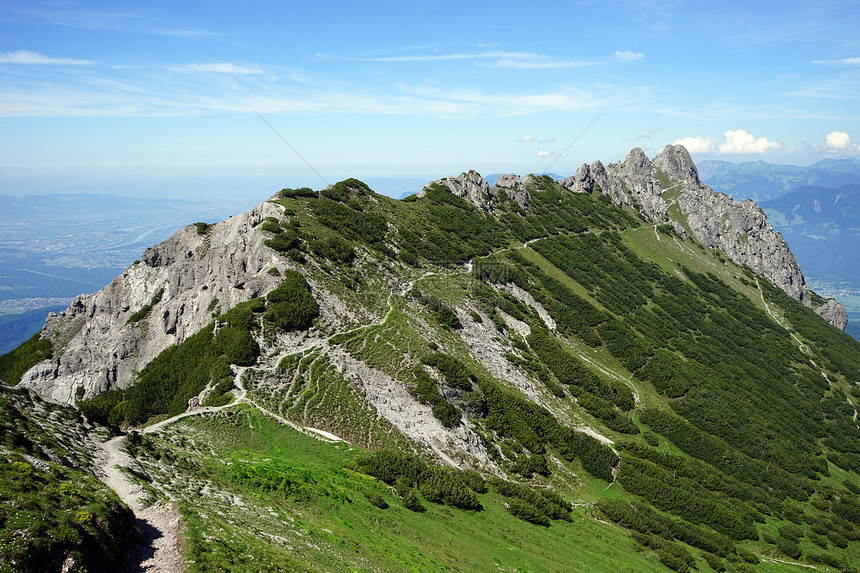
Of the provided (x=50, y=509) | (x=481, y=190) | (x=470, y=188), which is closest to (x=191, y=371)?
(x=50, y=509)

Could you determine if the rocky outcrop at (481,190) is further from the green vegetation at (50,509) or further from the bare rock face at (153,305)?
the green vegetation at (50,509)

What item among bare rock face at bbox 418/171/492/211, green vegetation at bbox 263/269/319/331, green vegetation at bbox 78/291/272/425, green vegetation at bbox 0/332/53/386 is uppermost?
bare rock face at bbox 418/171/492/211

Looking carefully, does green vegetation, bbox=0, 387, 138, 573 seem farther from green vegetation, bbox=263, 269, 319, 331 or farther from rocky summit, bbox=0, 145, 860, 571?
green vegetation, bbox=263, 269, 319, 331

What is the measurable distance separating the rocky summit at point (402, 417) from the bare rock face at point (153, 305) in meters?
0.45

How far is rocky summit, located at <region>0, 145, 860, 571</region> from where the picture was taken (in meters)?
27.5

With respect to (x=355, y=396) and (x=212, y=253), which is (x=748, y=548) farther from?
(x=212, y=253)

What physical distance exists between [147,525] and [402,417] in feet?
107

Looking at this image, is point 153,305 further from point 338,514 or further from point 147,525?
point 147,525

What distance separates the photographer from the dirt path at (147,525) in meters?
20.9

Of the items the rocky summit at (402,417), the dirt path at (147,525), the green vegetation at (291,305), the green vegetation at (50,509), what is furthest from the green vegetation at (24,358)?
the dirt path at (147,525)

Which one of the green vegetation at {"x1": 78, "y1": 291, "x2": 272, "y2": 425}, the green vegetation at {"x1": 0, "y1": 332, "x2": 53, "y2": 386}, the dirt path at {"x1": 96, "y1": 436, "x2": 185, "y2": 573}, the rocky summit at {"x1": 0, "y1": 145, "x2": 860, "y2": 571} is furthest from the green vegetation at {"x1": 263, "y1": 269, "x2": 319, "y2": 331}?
the green vegetation at {"x1": 0, "y1": 332, "x2": 53, "y2": 386}

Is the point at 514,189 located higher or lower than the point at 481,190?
higher

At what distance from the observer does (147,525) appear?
2403 cm

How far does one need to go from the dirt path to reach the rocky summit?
177 mm
